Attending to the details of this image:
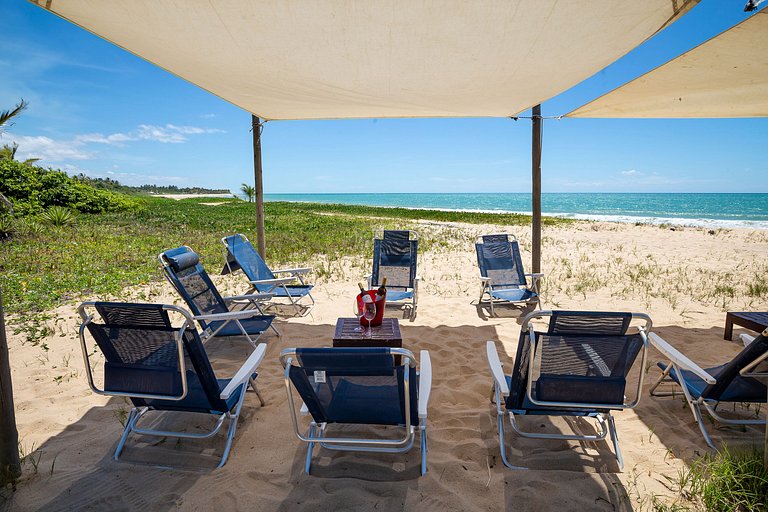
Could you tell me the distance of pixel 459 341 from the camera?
161 inches

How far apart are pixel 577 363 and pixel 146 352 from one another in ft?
7.56

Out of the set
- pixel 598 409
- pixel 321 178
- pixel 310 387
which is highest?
pixel 321 178

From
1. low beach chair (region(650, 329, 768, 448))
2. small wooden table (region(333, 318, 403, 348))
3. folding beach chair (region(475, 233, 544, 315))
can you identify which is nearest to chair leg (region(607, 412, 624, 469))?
low beach chair (region(650, 329, 768, 448))

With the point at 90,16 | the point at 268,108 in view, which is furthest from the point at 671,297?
the point at 90,16

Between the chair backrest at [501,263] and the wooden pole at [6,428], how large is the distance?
15.5ft

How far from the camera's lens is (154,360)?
2184 millimetres

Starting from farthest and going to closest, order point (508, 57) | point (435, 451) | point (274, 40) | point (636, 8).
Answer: point (508, 57), point (274, 40), point (636, 8), point (435, 451)

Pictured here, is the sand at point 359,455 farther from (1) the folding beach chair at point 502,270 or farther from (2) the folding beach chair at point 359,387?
(1) the folding beach chair at point 502,270

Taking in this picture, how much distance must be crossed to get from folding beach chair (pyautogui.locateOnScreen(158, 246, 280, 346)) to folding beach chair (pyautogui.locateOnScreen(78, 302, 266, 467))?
1224 mm

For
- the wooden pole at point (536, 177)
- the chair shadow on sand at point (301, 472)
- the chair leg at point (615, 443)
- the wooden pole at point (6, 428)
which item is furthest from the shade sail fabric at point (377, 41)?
the chair shadow on sand at point (301, 472)

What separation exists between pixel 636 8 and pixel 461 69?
1.52 m

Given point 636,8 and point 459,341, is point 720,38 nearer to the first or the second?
point 636,8

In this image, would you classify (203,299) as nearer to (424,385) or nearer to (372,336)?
(372,336)

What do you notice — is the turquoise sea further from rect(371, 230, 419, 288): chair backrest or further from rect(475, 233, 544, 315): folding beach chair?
rect(371, 230, 419, 288): chair backrest
